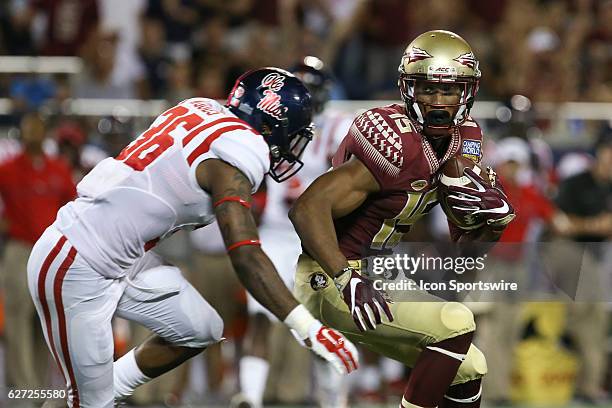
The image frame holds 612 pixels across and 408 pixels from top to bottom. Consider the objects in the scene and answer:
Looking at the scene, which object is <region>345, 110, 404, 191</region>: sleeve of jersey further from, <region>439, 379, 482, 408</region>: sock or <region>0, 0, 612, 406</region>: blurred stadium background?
<region>0, 0, 612, 406</region>: blurred stadium background

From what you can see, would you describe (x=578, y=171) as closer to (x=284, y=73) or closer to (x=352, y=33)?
(x=352, y=33)

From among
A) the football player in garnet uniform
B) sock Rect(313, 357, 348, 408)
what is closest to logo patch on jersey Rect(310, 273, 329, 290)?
the football player in garnet uniform

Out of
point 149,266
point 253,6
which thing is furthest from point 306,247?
point 253,6

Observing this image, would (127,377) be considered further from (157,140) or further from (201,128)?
(201,128)

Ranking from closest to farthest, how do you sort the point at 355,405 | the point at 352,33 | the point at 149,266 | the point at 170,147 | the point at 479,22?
the point at 170,147
the point at 149,266
the point at 355,405
the point at 352,33
the point at 479,22

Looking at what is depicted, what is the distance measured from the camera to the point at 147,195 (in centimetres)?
450

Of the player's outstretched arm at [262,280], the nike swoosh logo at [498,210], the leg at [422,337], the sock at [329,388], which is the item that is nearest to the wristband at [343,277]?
the player's outstretched arm at [262,280]

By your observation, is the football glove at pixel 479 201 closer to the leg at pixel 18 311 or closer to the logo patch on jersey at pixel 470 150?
the logo patch on jersey at pixel 470 150

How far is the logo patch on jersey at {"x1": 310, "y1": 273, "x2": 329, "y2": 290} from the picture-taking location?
4941mm

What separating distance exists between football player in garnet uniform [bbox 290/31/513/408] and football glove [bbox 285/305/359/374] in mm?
331

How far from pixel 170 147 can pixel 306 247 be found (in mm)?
668

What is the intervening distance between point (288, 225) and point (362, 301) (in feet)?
10.6

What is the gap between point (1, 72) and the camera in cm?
917

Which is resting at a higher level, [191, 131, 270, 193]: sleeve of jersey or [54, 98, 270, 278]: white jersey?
[191, 131, 270, 193]: sleeve of jersey
